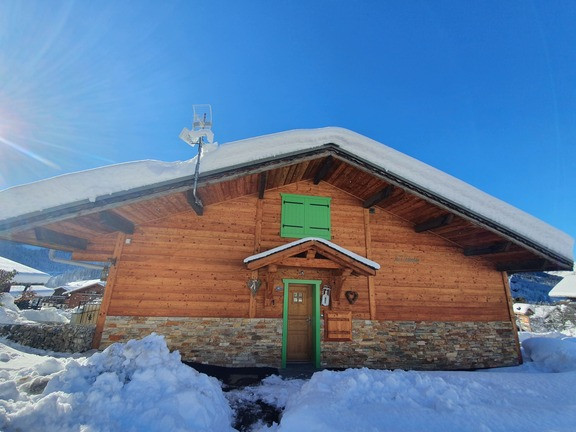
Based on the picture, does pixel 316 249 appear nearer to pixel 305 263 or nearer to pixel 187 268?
pixel 305 263

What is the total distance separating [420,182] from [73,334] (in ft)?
32.7

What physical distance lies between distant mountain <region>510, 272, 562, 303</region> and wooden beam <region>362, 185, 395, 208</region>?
147 feet

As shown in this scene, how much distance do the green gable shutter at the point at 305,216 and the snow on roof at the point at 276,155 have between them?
7.57ft

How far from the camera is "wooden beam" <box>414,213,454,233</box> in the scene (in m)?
8.38

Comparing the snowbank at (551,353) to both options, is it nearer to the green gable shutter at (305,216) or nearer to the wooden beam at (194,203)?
the green gable shutter at (305,216)

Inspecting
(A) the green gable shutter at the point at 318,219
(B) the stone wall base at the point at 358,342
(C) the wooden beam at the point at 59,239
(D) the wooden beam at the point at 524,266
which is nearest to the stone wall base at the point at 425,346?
(B) the stone wall base at the point at 358,342

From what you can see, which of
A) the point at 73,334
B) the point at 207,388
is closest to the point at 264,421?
the point at 207,388

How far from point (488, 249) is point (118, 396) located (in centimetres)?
1041

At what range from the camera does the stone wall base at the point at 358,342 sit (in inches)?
286

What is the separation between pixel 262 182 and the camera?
26.9 feet

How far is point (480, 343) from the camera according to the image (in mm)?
9133

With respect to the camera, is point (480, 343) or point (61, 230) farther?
point (480, 343)

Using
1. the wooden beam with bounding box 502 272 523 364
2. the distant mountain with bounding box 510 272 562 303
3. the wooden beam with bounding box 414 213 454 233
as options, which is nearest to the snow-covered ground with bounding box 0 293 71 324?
the wooden beam with bounding box 414 213 454 233

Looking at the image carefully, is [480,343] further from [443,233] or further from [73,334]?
[73,334]
